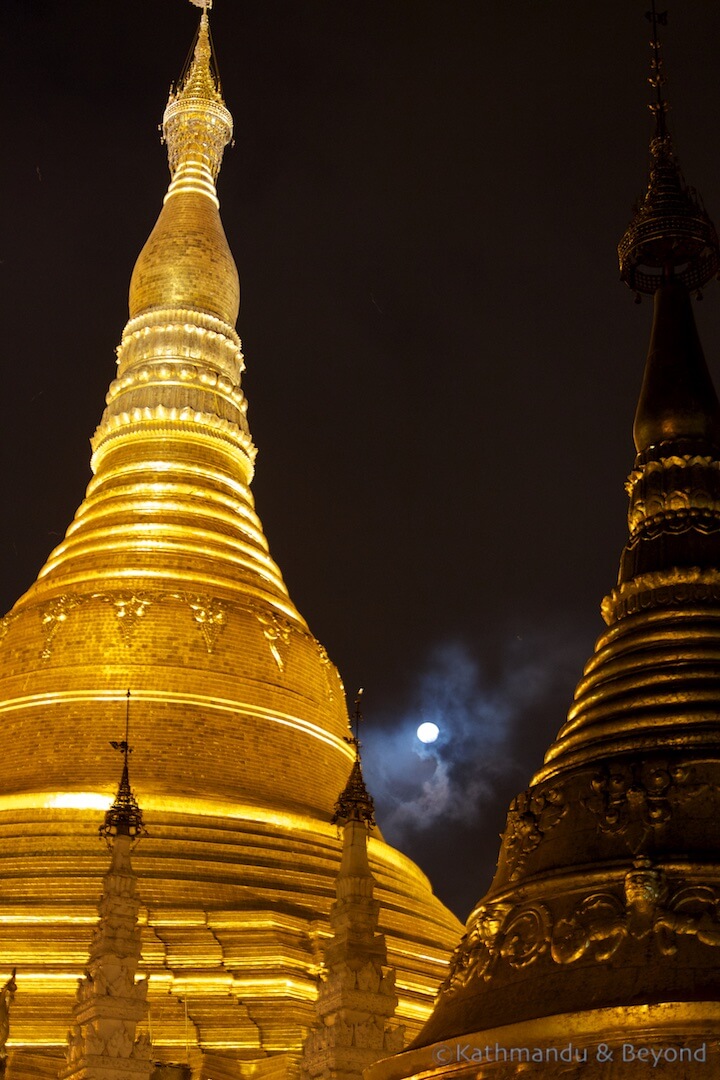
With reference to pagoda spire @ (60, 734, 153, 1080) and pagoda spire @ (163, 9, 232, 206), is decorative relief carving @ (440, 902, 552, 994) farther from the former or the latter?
pagoda spire @ (163, 9, 232, 206)

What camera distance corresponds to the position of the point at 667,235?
35.1ft

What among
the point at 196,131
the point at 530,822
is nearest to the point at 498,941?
the point at 530,822

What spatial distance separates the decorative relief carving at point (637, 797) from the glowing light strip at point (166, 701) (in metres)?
14.4

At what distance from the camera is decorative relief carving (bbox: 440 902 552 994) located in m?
8.21

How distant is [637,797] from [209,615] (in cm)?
1560

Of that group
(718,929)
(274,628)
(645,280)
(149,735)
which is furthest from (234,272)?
(718,929)

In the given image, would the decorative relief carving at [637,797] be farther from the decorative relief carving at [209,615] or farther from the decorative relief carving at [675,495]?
the decorative relief carving at [209,615]

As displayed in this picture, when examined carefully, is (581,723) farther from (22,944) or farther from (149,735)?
(149,735)

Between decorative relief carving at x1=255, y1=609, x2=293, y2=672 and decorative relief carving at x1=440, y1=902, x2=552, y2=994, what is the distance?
15032mm

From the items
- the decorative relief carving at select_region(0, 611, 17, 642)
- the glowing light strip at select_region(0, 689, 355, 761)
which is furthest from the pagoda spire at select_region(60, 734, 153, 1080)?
the decorative relief carving at select_region(0, 611, 17, 642)

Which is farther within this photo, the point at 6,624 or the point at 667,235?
the point at 6,624

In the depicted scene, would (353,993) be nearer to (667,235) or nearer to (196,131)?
(667,235)

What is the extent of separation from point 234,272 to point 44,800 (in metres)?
13.1

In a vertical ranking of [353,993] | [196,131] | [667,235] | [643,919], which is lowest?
[643,919]
